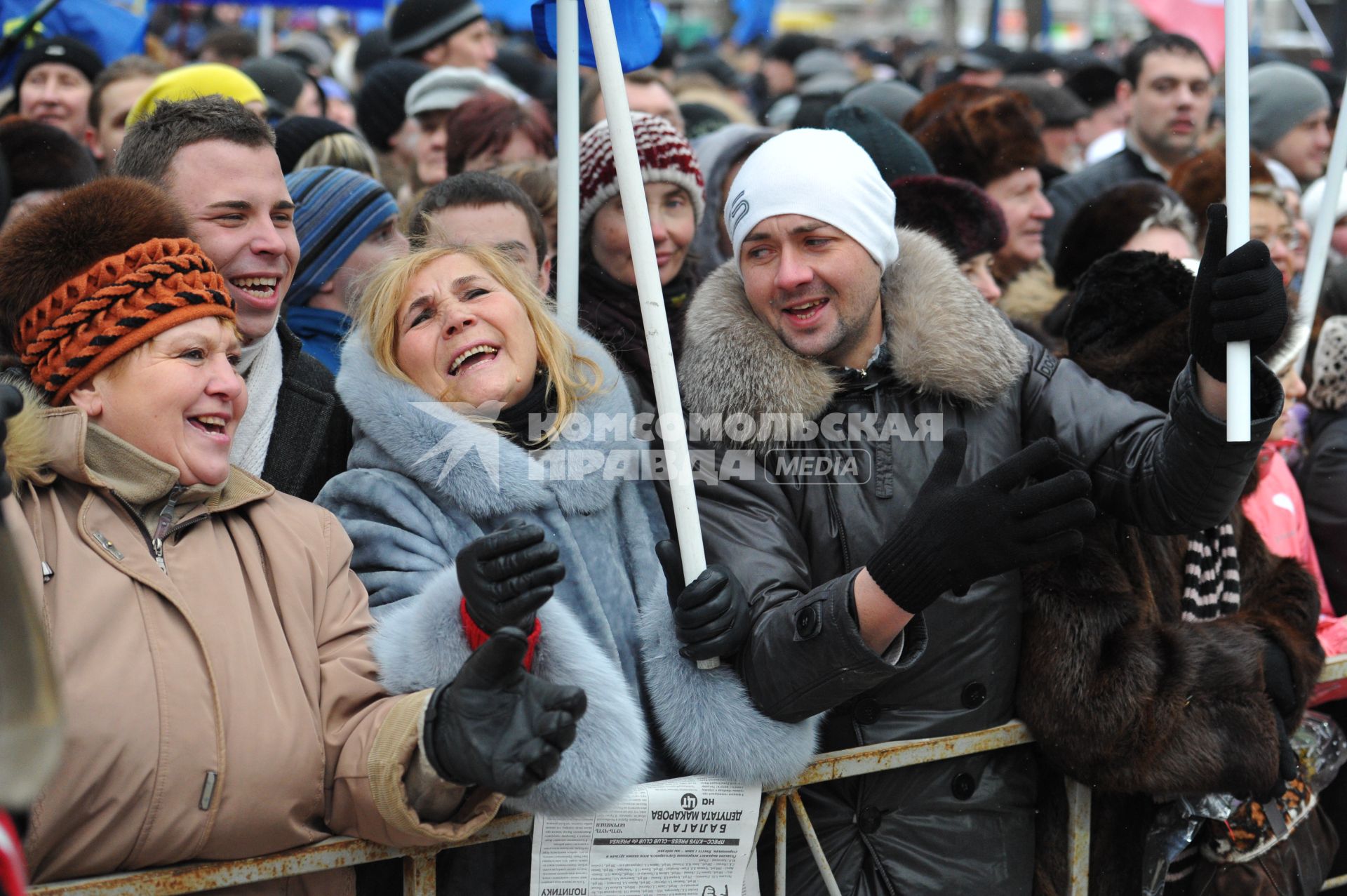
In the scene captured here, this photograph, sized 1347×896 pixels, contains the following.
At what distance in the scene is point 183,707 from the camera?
80.7 inches

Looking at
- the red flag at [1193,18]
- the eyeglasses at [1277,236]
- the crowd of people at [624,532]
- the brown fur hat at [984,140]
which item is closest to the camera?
the crowd of people at [624,532]

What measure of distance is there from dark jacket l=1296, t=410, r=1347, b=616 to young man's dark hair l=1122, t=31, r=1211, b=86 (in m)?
3.60

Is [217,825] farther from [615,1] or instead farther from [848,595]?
[615,1]

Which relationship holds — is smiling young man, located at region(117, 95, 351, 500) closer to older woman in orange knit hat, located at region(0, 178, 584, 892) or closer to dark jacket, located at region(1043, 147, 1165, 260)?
older woman in orange knit hat, located at region(0, 178, 584, 892)

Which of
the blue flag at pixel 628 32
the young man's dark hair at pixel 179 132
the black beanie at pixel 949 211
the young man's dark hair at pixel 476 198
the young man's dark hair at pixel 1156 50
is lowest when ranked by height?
the young man's dark hair at pixel 1156 50

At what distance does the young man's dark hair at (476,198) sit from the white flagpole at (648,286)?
128cm

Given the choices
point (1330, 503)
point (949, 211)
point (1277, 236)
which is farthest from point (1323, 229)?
point (1277, 236)

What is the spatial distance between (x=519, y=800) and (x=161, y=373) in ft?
3.28

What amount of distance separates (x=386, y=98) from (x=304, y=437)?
4.42 metres

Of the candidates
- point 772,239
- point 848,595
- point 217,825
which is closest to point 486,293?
point 772,239

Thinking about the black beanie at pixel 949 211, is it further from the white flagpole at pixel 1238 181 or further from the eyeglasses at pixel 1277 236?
the white flagpole at pixel 1238 181

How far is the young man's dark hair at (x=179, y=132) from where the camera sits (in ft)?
10.1

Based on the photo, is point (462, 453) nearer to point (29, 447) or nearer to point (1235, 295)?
point (29, 447)

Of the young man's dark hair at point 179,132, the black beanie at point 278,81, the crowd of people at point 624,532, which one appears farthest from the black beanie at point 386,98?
the young man's dark hair at point 179,132
